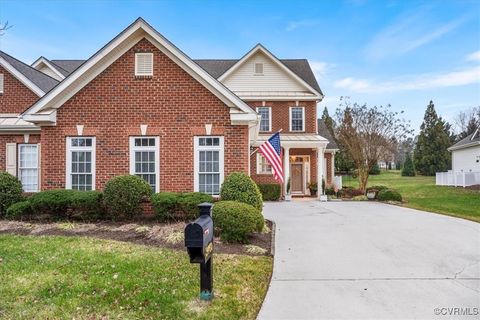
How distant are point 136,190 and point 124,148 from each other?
182 centimetres

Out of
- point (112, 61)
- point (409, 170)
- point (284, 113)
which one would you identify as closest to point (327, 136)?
point (284, 113)

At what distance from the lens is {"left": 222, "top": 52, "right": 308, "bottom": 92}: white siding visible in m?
21.1

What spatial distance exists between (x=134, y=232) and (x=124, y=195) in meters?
1.46

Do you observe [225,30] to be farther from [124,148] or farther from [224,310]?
[224,310]

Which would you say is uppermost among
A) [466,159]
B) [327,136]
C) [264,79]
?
[264,79]

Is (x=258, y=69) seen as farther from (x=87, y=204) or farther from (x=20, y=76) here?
(x=87, y=204)

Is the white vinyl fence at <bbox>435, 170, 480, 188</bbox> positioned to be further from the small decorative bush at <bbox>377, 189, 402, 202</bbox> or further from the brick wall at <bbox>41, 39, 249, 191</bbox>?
the brick wall at <bbox>41, 39, 249, 191</bbox>

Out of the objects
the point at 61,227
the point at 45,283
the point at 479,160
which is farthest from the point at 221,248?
the point at 479,160

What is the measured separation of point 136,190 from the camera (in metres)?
9.98

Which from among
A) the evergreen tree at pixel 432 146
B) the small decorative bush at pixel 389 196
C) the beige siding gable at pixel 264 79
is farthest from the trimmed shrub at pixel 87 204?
the evergreen tree at pixel 432 146

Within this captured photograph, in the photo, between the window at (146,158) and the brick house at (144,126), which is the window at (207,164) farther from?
the window at (146,158)

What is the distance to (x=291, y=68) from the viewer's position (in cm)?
2331

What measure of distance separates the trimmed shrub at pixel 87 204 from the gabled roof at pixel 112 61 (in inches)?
110

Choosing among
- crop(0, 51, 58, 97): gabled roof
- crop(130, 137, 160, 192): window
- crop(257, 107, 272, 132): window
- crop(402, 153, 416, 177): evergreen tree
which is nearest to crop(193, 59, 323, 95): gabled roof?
crop(257, 107, 272, 132): window
